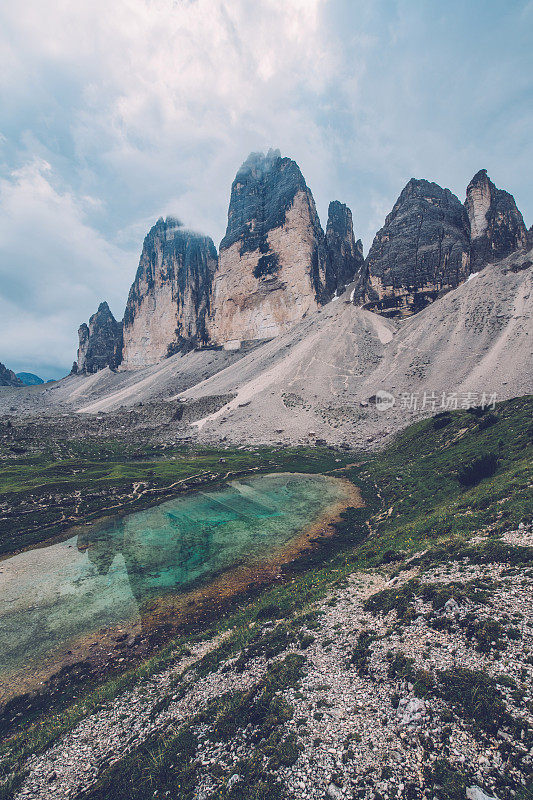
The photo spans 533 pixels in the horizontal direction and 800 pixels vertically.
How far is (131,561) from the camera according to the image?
54.3 feet

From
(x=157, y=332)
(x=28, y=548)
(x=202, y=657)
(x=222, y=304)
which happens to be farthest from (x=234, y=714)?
(x=157, y=332)

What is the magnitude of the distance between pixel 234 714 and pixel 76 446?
47.6 meters

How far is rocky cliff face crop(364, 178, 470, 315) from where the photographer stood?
222ft

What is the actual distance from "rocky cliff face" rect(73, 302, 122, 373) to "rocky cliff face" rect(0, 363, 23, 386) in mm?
47863

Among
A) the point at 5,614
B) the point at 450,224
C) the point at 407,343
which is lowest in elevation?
the point at 5,614

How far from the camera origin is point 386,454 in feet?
109

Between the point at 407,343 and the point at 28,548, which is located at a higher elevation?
the point at 407,343

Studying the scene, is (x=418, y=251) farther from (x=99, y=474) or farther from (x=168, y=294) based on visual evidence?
(x=168, y=294)

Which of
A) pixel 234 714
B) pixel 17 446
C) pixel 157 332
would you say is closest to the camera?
pixel 234 714

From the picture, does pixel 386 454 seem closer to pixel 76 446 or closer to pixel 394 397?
pixel 394 397

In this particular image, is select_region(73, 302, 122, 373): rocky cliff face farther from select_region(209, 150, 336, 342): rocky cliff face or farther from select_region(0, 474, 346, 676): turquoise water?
select_region(0, 474, 346, 676): turquoise water

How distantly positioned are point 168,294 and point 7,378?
412 feet

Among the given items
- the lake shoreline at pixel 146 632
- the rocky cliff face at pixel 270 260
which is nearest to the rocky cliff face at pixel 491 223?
the rocky cliff face at pixel 270 260

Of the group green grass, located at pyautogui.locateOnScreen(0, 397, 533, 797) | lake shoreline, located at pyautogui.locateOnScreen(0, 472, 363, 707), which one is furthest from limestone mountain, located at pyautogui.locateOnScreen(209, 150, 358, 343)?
lake shoreline, located at pyautogui.locateOnScreen(0, 472, 363, 707)
